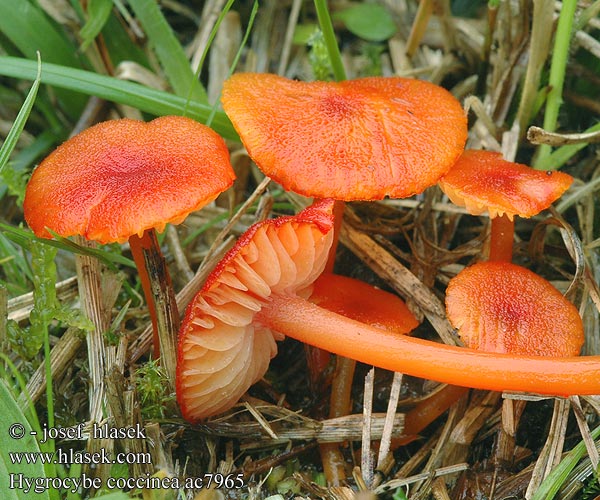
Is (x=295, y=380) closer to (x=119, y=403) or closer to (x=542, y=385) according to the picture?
(x=119, y=403)

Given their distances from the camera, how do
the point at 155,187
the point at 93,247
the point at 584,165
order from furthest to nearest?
the point at 584,165
the point at 93,247
the point at 155,187

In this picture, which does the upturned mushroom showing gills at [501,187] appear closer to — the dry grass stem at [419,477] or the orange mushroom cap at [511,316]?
the orange mushroom cap at [511,316]

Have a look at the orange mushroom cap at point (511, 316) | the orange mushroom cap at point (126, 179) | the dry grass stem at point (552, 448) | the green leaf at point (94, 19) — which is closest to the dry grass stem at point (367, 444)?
the orange mushroom cap at point (511, 316)

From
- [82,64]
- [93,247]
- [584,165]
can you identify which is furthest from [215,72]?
[584,165]

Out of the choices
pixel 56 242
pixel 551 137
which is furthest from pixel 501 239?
pixel 56 242

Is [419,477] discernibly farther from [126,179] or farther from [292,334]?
[126,179]

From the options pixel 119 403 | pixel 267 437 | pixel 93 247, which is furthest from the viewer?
pixel 93 247

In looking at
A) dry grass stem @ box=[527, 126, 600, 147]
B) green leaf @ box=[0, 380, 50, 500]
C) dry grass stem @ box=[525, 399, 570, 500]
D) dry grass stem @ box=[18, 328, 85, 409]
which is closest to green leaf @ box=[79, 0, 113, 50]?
dry grass stem @ box=[18, 328, 85, 409]
